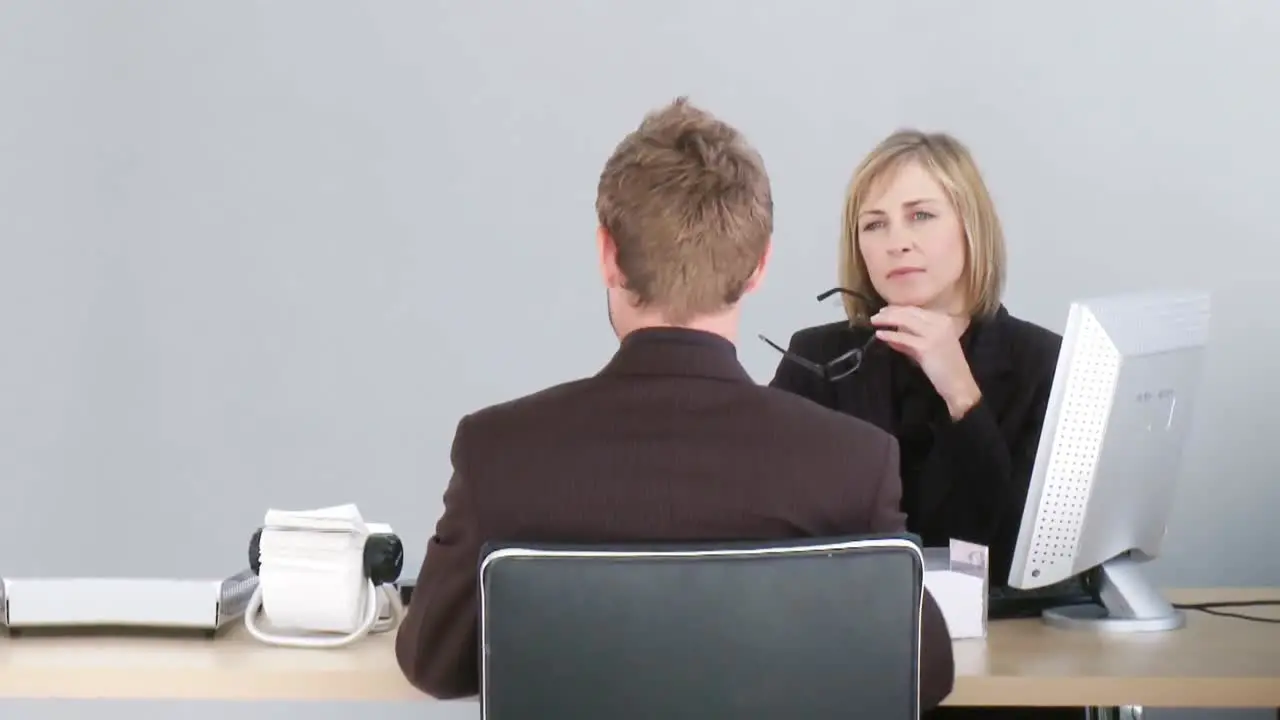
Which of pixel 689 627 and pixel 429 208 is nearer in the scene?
pixel 689 627

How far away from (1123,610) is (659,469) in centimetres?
81

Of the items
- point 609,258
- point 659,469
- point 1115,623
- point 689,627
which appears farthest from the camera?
point 1115,623

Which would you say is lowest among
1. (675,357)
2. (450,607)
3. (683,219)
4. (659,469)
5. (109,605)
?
(109,605)

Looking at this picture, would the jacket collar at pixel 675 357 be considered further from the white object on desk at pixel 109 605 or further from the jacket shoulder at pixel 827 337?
the jacket shoulder at pixel 827 337

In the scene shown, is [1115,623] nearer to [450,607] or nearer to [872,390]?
[872,390]

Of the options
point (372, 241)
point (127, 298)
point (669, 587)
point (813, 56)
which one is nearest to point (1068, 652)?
point (669, 587)

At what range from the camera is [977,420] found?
2016 mm

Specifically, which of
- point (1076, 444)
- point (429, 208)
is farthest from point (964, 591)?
point (429, 208)

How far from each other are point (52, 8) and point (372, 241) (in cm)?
92

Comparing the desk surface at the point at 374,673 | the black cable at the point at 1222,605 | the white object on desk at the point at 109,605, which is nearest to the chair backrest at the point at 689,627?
the desk surface at the point at 374,673

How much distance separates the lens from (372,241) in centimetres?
314

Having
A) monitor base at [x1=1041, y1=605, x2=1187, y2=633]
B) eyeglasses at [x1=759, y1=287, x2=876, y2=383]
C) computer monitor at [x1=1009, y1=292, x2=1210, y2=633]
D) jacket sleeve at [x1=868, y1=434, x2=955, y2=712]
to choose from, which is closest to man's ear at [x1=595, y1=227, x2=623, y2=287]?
jacket sleeve at [x1=868, y1=434, x2=955, y2=712]

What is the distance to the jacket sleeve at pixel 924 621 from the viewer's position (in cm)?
130

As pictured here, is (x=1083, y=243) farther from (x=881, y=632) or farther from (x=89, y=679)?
(x=89, y=679)
